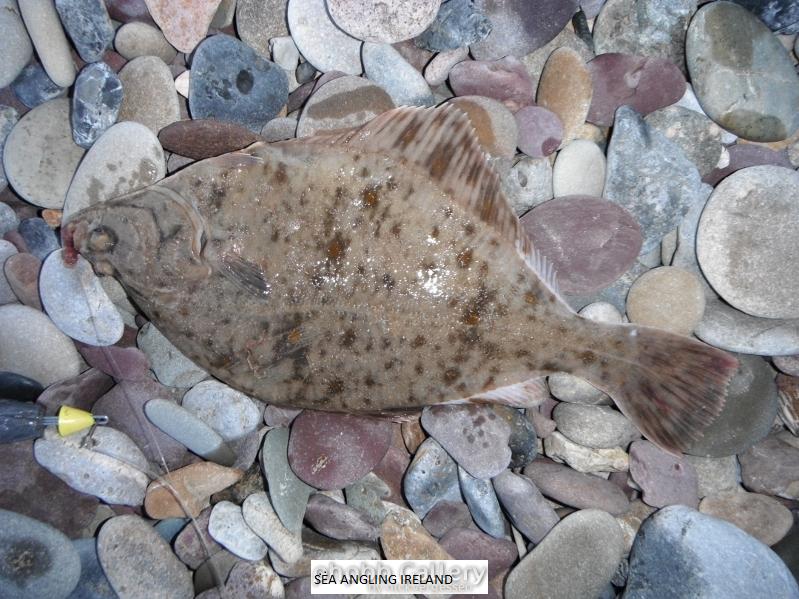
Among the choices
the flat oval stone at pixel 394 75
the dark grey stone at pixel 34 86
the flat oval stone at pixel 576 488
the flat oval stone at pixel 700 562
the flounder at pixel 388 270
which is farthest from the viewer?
the dark grey stone at pixel 34 86

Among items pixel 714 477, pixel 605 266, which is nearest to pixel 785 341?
pixel 714 477

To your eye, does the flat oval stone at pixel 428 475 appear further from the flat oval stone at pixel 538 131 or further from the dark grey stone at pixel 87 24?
the dark grey stone at pixel 87 24

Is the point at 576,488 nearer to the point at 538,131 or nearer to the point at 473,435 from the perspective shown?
the point at 473,435

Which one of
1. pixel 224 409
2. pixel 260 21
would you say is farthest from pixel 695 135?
pixel 224 409

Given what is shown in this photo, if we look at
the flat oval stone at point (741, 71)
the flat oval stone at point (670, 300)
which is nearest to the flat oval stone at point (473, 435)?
the flat oval stone at point (670, 300)

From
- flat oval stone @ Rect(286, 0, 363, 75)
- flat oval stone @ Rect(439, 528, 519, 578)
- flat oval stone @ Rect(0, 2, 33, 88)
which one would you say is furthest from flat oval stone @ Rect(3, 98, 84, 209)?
flat oval stone @ Rect(439, 528, 519, 578)
